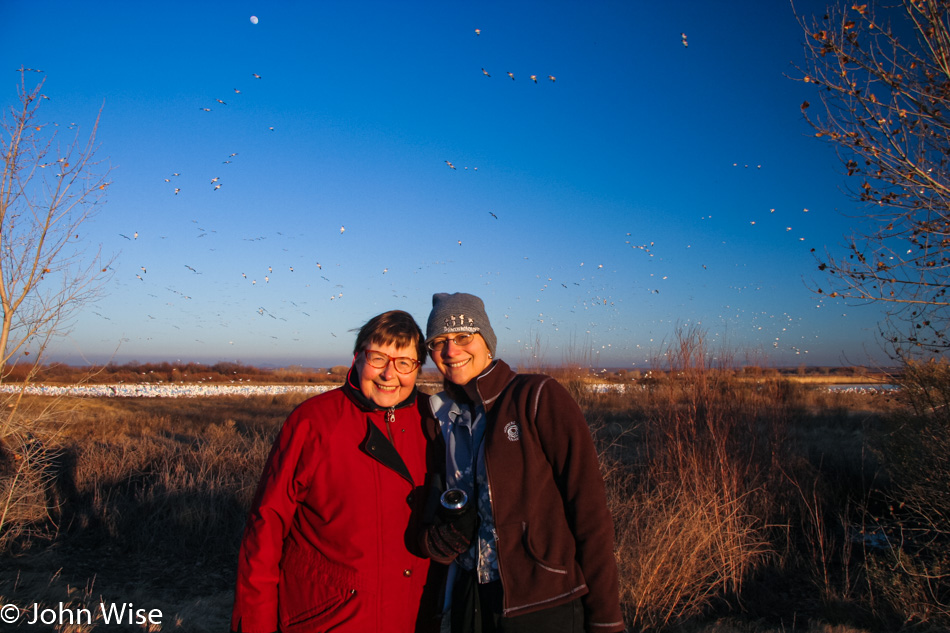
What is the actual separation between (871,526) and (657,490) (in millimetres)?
4047

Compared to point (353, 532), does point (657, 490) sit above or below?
below

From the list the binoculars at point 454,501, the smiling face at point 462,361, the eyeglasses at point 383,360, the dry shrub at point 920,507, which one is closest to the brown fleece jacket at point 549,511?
the binoculars at point 454,501

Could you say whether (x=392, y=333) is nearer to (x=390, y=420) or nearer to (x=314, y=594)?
(x=390, y=420)

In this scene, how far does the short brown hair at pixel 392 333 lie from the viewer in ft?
7.61

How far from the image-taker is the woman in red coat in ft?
6.55

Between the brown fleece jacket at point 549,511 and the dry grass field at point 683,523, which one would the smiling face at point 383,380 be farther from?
the dry grass field at point 683,523

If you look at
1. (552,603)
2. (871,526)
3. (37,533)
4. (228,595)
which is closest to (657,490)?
(871,526)

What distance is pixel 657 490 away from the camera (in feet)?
22.8

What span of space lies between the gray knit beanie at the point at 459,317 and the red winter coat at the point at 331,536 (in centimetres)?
48

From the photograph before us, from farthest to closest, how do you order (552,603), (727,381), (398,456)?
(727,381) < (398,456) < (552,603)

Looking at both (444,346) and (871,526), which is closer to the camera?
(444,346)

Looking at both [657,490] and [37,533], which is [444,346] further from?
[37,533]

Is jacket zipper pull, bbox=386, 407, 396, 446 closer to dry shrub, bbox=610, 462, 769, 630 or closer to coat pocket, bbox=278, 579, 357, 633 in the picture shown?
coat pocket, bbox=278, 579, 357, 633

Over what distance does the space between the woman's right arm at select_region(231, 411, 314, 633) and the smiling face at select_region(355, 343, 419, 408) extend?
0.95 ft
